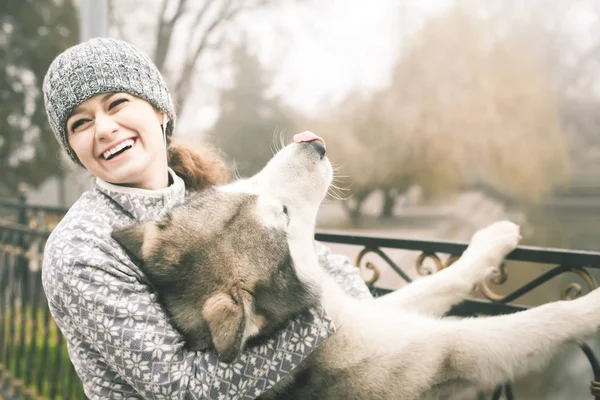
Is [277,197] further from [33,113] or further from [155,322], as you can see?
[33,113]

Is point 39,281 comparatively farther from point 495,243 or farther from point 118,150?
point 495,243

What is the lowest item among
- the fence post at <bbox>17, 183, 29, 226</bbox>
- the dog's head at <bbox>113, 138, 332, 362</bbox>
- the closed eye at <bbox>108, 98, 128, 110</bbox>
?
the fence post at <bbox>17, 183, 29, 226</bbox>

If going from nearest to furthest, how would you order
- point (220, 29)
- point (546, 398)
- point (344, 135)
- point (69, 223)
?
point (69, 223)
point (546, 398)
point (344, 135)
point (220, 29)

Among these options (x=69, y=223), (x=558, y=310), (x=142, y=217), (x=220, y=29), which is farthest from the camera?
(x=220, y=29)

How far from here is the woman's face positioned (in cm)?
169

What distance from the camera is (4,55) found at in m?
8.11

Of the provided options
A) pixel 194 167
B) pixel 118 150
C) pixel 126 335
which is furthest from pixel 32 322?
pixel 126 335

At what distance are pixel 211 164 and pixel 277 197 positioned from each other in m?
0.74

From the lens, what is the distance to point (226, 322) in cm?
135

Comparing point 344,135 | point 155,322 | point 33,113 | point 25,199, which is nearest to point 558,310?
point 155,322

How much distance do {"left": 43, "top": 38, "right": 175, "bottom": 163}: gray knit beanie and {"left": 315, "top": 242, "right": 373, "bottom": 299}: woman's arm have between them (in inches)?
42.0

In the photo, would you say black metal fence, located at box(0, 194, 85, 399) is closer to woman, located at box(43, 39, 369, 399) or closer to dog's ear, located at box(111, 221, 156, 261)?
woman, located at box(43, 39, 369, 399)

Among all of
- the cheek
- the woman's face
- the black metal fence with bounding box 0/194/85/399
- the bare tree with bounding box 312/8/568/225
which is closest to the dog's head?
the woman's face

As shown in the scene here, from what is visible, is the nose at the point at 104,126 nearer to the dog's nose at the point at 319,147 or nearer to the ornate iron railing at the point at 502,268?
the dog's nose at the point at 319,147
